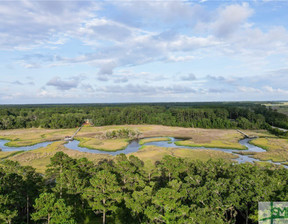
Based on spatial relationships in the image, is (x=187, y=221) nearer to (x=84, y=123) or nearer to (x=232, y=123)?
(x=232, y=123)

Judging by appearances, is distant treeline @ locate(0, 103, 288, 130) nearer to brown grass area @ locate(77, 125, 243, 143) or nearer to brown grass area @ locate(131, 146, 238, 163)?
brown grass area @ locate(77, 125, 243, 143)

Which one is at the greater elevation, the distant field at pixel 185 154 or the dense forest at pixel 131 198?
the dense forest at pixel 131 198

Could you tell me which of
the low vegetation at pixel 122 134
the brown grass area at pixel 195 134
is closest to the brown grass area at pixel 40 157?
the low vegetation at pixel 122 134

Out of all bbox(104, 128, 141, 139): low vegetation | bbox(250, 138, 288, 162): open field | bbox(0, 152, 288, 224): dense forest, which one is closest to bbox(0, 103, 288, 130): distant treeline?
bbox(250, 138, 288, 162): open field

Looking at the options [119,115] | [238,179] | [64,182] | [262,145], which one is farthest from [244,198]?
[119,115]

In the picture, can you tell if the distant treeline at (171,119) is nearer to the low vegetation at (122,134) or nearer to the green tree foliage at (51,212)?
the low vegetation at (122,134)

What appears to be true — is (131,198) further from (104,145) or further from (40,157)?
(104,145)
